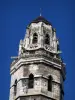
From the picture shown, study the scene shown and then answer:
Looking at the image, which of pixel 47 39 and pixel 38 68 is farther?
pixel 47 39

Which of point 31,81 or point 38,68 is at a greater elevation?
point 38,68

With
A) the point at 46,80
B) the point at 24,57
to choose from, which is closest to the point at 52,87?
the point at 46,80

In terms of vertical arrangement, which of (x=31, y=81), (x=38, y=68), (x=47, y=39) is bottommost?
(x=31, y=81)

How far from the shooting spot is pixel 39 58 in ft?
131

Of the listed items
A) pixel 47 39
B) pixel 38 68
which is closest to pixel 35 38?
pixel 47 39

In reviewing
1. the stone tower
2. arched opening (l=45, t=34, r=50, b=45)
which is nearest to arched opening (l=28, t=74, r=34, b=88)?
the stone tower

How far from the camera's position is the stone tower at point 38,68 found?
38906 millimetres

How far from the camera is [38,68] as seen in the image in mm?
39594

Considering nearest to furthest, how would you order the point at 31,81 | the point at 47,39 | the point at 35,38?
the point at 31,81 → the point at 35,38 → the point at 47,39

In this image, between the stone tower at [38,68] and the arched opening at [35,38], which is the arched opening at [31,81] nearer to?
the stone tower at [38,68]

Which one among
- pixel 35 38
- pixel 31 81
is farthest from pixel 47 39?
pixel 31 81

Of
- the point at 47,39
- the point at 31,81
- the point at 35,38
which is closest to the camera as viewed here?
the point at 31,81

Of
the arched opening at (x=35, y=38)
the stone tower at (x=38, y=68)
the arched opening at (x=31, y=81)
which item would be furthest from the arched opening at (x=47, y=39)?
the arched opening at (x=31, y=81)

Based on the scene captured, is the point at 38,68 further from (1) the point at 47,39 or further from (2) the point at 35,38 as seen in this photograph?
(1) the point at 47,39
